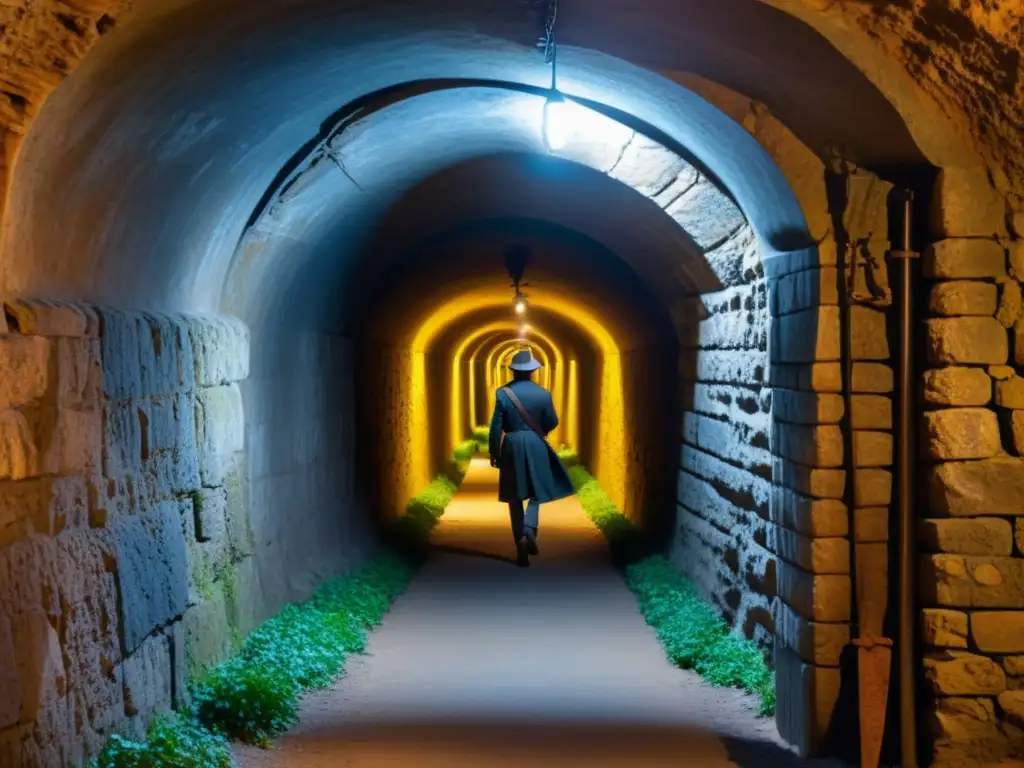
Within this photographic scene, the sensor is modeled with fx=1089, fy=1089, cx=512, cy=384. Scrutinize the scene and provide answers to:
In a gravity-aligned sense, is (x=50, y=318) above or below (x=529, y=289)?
below

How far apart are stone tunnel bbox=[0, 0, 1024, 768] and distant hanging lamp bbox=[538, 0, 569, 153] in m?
0.05

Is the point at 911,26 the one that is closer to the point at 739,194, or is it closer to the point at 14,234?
the point at 739,194

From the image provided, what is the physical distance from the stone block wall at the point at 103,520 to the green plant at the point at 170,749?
7 centimetres

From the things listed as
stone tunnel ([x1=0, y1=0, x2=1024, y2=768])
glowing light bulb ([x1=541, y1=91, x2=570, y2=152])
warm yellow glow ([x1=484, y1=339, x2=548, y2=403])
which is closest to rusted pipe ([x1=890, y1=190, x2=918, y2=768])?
stone tunnel ([x1=0, y1=0, x2=1024, y2=768])

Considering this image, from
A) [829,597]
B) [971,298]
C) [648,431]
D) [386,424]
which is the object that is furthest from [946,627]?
[386,424]

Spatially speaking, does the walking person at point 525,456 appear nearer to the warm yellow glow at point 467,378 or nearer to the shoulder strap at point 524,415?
the shoulder strap at point 524,415

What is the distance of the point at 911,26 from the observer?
3.88 m

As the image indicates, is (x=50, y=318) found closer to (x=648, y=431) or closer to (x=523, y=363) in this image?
(x=523, y=363)

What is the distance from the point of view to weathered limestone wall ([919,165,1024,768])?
4273mm

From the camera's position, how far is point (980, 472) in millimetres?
4289

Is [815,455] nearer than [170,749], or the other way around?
[170,749]

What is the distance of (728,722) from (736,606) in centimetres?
123

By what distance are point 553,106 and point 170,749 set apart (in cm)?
382

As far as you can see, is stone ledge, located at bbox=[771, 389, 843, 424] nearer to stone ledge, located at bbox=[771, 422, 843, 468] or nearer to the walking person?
stone ledge, located at bbox=[771, 422, 843, 468]
